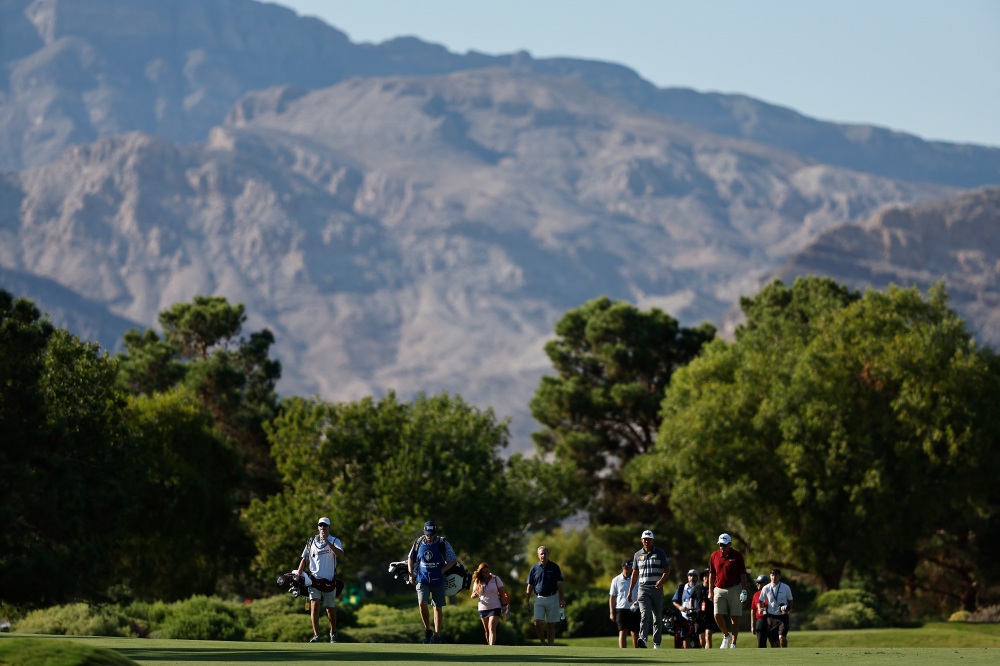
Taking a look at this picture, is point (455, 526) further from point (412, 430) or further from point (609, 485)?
point (609, 485)

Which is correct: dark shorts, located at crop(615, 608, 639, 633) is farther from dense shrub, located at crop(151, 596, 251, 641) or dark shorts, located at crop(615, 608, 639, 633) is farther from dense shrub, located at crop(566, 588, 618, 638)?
dense shrub, located at crop(566, 588, 618, 638)

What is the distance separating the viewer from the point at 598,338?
84625 millimetres

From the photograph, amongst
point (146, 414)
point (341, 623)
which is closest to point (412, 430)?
point (146, 414)

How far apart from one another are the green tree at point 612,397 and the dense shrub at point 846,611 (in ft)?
80.1

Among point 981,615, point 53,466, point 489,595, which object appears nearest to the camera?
point 489,595

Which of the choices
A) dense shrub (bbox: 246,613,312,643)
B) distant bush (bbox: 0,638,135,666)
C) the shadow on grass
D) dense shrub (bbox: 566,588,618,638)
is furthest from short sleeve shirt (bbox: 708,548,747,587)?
dense shrub (bbox: 566,588,618,638)

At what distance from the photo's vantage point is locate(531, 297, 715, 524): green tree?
80.8 metres

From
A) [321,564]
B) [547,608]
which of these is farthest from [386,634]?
[321,564]

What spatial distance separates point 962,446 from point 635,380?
89.7 ft

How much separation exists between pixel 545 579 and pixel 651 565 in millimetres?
2274

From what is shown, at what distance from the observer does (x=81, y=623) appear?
3894cm

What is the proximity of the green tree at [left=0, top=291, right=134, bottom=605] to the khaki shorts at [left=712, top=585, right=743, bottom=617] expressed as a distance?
23.7 metres

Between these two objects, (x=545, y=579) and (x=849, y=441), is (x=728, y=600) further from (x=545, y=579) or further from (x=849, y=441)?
(x=849, y=441)

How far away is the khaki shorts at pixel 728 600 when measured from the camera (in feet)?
102
